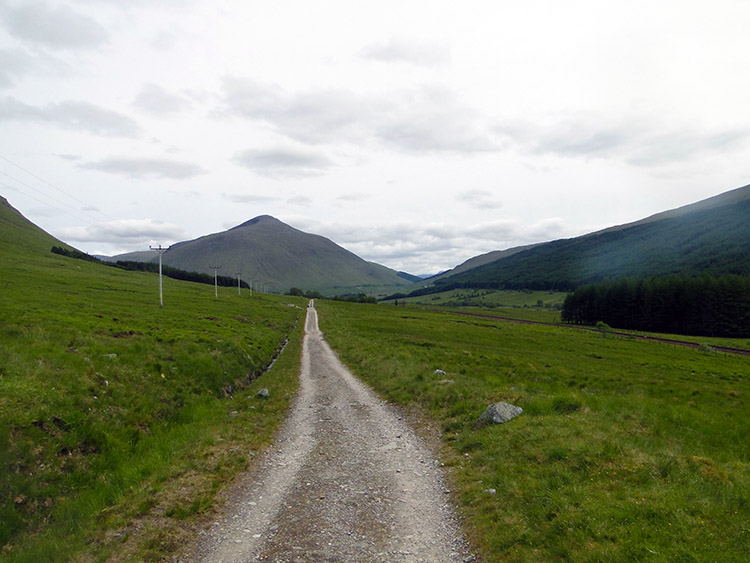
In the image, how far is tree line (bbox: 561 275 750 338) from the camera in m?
127

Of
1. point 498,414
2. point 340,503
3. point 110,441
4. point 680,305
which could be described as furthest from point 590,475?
point 680,305

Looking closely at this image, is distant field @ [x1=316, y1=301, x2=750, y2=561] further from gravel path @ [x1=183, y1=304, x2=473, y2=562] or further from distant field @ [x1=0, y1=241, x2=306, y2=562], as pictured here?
distant field @ [x1=0, y1=241, x2=306, y2=562]

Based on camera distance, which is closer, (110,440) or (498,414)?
(110,440)

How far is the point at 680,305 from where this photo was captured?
441ft

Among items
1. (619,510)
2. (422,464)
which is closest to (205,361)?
(422,464)

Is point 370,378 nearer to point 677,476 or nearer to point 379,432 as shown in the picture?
point 379,432

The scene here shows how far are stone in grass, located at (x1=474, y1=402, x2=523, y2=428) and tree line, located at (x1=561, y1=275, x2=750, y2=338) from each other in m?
152

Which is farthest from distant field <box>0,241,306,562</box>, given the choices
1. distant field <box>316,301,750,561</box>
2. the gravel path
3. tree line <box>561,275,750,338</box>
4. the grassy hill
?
tree line <box>561,275,750,338</box>

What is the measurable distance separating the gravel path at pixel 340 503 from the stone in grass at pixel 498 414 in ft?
8.78

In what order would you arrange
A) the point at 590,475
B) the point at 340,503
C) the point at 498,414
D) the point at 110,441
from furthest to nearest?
the point at 498,414 < the point at 110,441 < the point at 340,503 < the point at 590,475

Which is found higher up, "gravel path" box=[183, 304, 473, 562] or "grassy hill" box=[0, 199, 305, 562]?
"grassy hill" box=[0, 199, 305, 562]

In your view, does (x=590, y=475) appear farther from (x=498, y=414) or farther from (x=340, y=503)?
(x=340, y=503)

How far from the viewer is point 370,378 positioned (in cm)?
2744

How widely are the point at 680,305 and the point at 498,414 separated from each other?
156m
